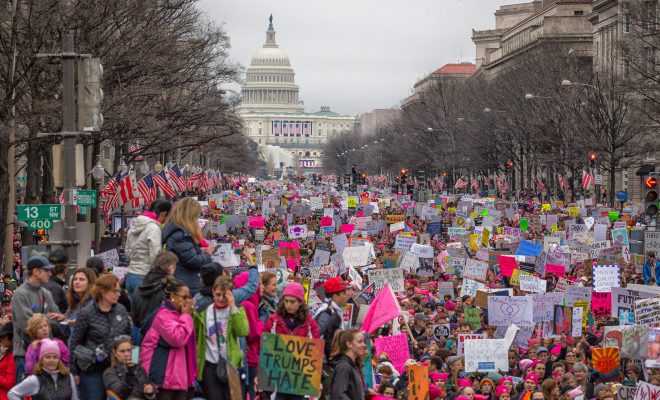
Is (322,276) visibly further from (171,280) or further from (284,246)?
(171,280)

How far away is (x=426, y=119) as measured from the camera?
103m

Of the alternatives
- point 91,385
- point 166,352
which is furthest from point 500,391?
point 91,385

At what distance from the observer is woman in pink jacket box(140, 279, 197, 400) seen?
10.7 meters

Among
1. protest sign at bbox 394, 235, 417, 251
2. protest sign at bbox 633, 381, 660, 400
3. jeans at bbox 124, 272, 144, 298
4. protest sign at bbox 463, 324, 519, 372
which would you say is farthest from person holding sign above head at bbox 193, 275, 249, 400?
protest sign at bbox 394, 235, 417, 251

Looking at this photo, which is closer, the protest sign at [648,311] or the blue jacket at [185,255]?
the blue jacket at [185,255]

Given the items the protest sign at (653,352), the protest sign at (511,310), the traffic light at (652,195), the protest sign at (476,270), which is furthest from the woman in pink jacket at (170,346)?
the traffic light at (652,195)

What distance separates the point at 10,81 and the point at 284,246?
5.99 meters

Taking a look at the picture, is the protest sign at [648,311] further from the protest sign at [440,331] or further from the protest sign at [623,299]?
the protest sign at [440,331]

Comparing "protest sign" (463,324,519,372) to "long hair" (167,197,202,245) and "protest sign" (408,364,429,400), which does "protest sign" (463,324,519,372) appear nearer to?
"protest sign" (408,364,429,400)

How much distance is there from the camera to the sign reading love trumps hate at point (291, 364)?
10453 millimetres

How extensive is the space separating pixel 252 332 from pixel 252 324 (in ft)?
0.22

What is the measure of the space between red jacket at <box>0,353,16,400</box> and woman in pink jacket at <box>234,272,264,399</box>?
1714 mm

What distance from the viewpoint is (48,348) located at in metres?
10.6

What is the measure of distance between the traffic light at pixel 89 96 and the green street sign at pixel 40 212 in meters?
2.72
